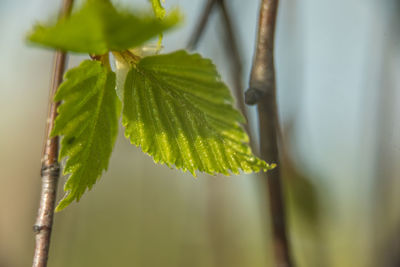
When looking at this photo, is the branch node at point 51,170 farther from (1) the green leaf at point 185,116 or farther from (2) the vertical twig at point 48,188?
(1) the green leaf at point 185,116

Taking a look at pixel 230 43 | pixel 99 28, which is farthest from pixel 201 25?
pixel 99 28

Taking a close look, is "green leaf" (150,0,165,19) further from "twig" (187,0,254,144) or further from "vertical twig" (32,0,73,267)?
"twig" (187,0,254,144)

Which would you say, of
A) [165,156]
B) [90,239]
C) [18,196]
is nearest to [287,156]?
[165,156]

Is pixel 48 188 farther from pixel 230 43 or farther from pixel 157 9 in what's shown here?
pixel 230 43

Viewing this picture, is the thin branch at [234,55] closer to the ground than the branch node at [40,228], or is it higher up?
higher up

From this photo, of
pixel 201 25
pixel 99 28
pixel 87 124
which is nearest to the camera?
pixel 99 28

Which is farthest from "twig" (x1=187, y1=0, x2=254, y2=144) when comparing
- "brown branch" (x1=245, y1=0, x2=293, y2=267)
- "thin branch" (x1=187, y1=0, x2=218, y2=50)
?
"brown branch" (x1=245, y1=0, x2=293, y2=267)

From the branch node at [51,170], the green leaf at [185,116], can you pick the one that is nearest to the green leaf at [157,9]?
the green leaf at [185,116]
